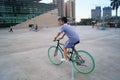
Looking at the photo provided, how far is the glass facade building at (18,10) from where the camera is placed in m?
50.4

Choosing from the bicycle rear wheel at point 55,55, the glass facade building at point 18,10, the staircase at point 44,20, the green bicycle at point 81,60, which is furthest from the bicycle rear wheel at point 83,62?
the staircase at point 44,20

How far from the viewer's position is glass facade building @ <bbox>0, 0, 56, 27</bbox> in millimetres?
50375

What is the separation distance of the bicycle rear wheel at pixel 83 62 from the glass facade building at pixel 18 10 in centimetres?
5116

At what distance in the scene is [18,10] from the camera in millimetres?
53969

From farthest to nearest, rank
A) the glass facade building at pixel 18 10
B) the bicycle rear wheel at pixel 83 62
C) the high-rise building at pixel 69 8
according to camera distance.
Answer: the high-rise building at pixel 69 8
the glass facade building at pixel 18 10
the bicycle rear wheel at pixel 83 62

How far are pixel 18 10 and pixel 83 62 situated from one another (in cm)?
5457

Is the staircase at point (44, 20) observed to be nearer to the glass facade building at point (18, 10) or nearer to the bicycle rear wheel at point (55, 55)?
the glass facade building at point (18, 10)

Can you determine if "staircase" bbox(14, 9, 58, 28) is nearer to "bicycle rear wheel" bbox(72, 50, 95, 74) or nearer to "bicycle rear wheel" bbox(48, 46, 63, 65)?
"bicycle rear wheel" bbox(48, 46, 63, 65)

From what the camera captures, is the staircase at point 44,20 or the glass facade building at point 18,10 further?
the staircase at point 44,20

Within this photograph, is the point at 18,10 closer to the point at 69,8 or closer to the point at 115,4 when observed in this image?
the point at 115,4

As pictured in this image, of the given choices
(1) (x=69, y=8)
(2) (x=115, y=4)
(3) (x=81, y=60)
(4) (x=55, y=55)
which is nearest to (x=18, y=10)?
(2) (x=115, y=4)

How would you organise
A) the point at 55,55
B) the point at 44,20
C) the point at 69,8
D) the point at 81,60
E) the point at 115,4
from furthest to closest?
the point at 69,8
the point at 44,20
the point at 115,4
the point at 55,55
the point at 81,60

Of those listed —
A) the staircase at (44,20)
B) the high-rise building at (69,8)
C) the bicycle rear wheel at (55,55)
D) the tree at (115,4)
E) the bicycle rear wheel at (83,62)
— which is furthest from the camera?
the high-rise building at (69,8)

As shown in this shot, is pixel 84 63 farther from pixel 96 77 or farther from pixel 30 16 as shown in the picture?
pixel 30 16
